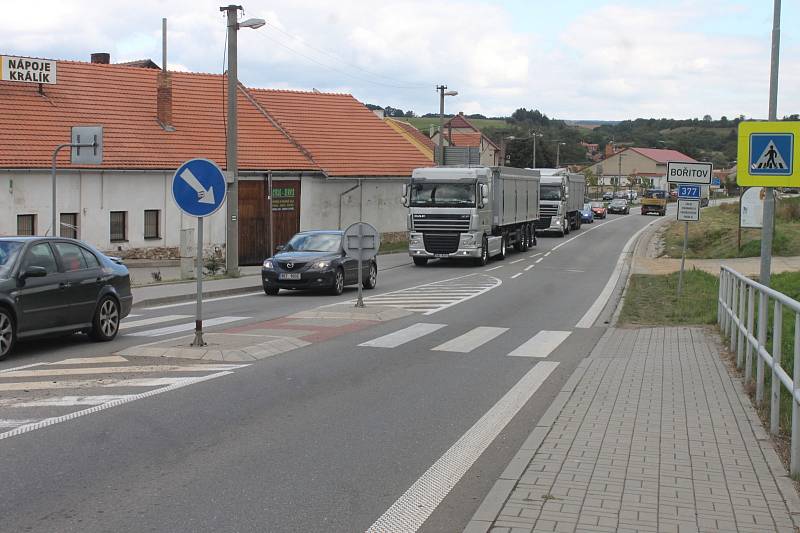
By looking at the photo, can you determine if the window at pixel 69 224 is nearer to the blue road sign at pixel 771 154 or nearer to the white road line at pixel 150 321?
the white road line at pixel 150 321

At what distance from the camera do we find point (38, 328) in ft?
40.2

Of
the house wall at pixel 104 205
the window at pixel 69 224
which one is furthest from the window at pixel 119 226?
the window at pixel 69 224

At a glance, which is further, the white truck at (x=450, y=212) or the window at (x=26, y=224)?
the white truck at (x=450, y=212)

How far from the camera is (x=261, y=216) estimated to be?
3762cm

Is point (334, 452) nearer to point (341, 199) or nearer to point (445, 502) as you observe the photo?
point (445, 502)

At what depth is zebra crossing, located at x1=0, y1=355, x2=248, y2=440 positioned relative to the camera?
8.44 metres

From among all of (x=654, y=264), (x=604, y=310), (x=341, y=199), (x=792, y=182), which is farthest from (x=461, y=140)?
(x=792, y=182)

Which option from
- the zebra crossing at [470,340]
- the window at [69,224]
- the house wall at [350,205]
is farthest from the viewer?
the house wall at [350,205]

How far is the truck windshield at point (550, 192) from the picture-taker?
2197 inches

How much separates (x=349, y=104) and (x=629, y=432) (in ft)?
143

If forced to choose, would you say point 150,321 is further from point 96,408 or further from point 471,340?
point 96,408

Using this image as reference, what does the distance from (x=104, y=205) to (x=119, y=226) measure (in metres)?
1.13

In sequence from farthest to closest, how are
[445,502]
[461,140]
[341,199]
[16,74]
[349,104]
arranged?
1. [461,140]
2. [349,104]
3. [341,199]
4. [16,74]
5. [445,502]

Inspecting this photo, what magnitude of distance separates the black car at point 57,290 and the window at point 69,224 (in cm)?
1812
